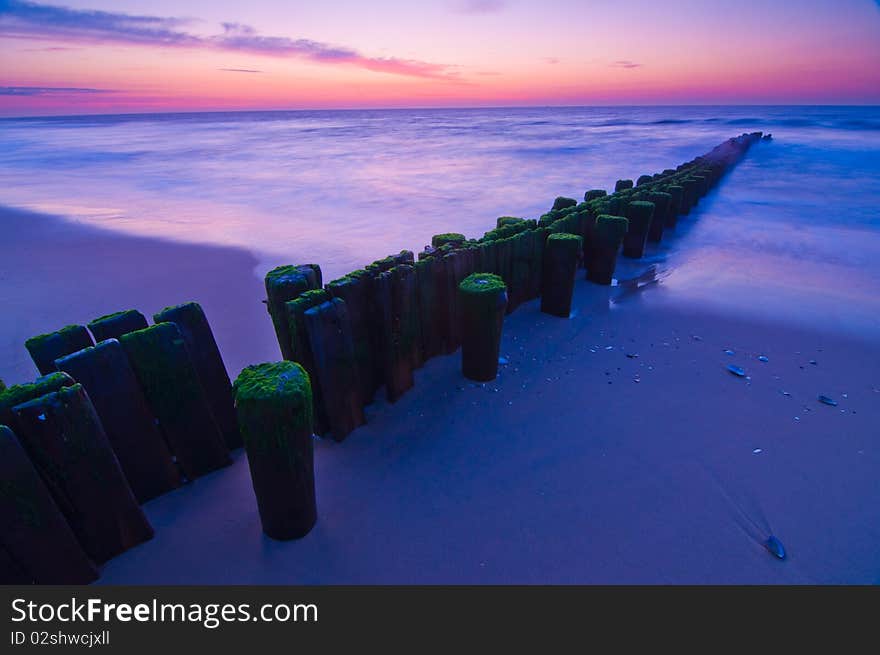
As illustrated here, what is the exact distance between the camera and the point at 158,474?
105 inches

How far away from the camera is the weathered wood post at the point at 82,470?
1934 mm

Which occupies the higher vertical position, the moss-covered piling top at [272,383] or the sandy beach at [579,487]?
the moss-covered piling top at [272,383]

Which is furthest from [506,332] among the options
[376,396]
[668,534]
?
[668,534]

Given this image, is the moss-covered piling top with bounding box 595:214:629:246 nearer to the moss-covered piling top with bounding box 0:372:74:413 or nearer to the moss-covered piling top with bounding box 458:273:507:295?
the moss-covered piling top with bounding box 458:273:507:295

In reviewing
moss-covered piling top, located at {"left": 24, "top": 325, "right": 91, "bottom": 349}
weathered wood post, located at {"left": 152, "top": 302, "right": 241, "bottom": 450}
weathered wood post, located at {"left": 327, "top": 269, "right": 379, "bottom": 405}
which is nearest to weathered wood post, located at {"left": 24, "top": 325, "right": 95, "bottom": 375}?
moss-covered piling top, located at {"left": 24, "top": 325, "right": 91, "bottom": 349}

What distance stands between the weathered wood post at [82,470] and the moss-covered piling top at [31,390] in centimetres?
8

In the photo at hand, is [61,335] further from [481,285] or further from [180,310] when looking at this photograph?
[481,285]

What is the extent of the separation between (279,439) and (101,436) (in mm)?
830

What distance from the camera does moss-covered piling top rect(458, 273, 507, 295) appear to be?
3.62 metres

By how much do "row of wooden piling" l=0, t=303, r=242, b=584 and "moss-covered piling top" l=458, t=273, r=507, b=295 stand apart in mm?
1950

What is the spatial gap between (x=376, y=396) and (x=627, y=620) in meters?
2.31

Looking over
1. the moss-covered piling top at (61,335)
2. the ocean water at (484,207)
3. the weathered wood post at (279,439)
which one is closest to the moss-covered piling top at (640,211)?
the ocean water at (484,207)

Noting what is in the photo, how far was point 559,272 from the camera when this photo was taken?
5082 millimetres

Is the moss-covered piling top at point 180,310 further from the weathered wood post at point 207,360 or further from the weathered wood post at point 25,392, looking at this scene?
the weathered wood post at point 25,392
